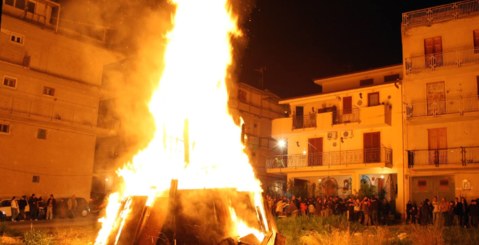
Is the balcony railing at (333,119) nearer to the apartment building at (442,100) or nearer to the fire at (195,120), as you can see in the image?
the apartment building at (442,100)

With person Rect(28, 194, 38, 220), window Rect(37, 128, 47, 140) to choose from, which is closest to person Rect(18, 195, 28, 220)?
person Rect(28, 194, 38, 220)

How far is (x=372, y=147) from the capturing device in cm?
3192

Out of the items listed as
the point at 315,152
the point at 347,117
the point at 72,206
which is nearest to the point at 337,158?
the point at 315,152

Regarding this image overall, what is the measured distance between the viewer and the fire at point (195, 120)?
29.4ft

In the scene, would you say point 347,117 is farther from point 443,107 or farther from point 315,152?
point 443,107

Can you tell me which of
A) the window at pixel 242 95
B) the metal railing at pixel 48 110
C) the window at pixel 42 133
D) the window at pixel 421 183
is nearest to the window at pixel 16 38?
the metal railing at pixel 48 110

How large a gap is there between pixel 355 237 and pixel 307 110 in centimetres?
2616

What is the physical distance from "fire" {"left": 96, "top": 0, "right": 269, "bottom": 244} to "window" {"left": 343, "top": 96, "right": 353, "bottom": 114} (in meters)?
24.1

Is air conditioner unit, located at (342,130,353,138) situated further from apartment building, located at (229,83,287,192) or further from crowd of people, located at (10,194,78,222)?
crowd of people, located at (10,194,78,222)

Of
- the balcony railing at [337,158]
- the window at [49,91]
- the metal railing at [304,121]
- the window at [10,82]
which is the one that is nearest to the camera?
the window at [10,82]

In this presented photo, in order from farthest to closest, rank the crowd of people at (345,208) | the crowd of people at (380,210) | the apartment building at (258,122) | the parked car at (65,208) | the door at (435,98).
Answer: the apartment building at (258,122) < the door at (435,98) < the parked car at (65,208) < the crowd of people at (345,208) < the crowd of people at (380,210)

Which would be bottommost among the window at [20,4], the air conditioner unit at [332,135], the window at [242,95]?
the air conditioner unit at [332,135]

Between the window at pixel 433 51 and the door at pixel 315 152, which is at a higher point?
the window at pixel 433 51

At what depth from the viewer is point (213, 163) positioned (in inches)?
374
